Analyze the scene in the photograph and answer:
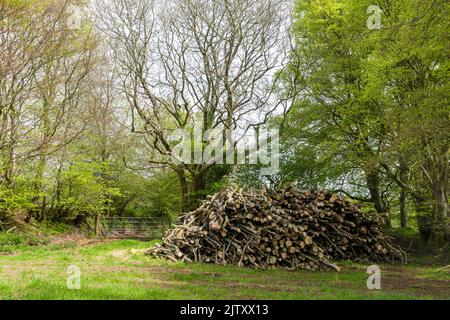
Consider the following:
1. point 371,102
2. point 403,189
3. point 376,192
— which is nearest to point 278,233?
point 403,189

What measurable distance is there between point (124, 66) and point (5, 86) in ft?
19.8

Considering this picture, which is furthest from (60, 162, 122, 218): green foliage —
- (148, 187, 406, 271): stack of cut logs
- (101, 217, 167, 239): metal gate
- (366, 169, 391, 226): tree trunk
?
(366, 169, 391, 226): tree trunk

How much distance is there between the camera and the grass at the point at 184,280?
6051 millimetres

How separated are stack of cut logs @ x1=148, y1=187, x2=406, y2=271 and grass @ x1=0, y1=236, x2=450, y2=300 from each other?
706 mm

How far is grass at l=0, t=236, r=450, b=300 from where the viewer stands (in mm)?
6051

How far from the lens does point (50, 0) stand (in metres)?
14.5

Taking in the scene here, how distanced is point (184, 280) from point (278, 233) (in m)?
4.03

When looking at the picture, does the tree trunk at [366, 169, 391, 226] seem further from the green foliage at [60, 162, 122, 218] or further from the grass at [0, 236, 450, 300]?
the green foliage at [60, 162, 122, 218]

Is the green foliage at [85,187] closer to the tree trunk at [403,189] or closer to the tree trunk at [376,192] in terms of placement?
the tree trunk at [376,192]

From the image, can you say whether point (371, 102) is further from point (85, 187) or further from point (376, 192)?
point (85, 187)

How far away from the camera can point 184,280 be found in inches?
311

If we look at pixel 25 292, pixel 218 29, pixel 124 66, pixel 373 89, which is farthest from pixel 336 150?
pixel 25 292

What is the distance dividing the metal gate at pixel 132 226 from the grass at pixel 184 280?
13051 mm
